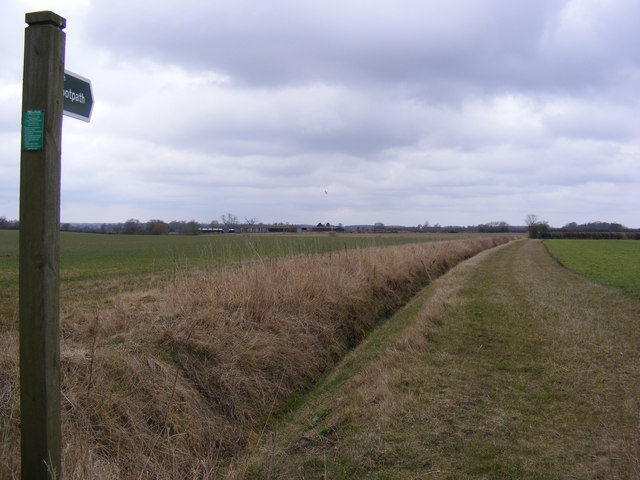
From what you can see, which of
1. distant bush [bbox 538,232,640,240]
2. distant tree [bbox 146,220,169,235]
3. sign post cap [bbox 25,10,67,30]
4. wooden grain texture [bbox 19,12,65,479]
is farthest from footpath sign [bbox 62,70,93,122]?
distant bush [bbox 538,232,640,240]

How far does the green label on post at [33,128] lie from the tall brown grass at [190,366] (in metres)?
1.98

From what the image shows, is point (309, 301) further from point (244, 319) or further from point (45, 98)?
point (45, 98)

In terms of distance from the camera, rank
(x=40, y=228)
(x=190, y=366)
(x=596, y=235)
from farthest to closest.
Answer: (x=596, y=235) < (x=190, y=366) < (x=40, y=228)

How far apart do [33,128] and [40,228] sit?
51 cm

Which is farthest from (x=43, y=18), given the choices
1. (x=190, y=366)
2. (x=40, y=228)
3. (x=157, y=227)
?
(x=157, y=227)

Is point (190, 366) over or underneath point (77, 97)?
underneath

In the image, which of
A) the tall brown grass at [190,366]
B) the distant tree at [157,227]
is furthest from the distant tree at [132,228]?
the tall brown grass at [190,366]

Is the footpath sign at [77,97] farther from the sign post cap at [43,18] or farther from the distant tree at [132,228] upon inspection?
the distant tree at [132,228]

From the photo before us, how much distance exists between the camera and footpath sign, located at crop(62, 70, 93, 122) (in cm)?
272

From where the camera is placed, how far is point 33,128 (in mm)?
2525

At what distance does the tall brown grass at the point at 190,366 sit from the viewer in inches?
155

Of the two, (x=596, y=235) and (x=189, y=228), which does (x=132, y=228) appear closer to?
(x=189, y=228)

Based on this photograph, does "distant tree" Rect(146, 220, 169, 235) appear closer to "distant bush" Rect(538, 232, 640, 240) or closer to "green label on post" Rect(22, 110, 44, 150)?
"distant bush" Rect(538, 232, 640, 240)

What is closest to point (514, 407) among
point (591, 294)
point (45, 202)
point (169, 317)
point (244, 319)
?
point (244, 319)
